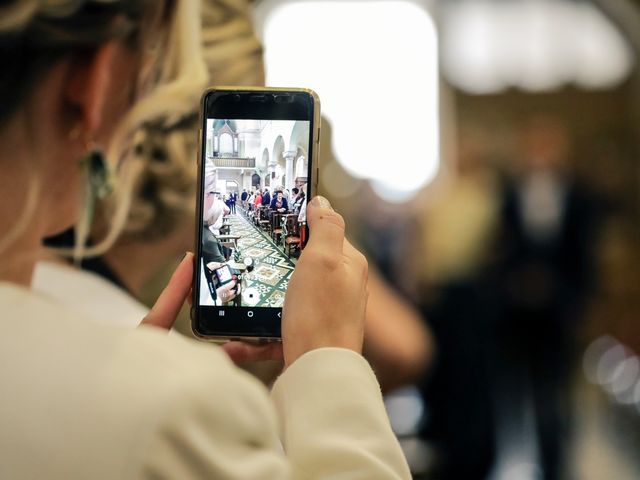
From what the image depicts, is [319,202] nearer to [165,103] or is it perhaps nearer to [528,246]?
[165,103]

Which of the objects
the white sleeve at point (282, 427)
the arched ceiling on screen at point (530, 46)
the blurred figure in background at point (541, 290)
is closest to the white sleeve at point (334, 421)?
the white sleeve at point (282, 427)

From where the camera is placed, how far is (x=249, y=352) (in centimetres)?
63

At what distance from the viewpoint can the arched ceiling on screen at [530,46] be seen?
77.1 inches

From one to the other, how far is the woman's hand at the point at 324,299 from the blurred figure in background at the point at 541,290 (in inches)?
65.0

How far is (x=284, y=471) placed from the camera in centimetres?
36

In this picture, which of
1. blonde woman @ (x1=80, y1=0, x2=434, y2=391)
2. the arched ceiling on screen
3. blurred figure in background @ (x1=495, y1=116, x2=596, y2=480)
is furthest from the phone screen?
blurred figure in background @ (x1=495, y1=116, x2=596, y2=480)

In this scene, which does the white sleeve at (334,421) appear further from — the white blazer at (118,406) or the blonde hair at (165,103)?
the blonde hair at (165,103)

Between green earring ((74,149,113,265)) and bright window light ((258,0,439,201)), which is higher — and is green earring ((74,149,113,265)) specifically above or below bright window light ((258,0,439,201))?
below

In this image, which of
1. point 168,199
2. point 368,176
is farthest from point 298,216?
point 368,176

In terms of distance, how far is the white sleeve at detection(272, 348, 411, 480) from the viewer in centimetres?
43

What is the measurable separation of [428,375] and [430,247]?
0.30 meters

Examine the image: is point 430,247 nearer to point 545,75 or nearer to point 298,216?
point 545,75

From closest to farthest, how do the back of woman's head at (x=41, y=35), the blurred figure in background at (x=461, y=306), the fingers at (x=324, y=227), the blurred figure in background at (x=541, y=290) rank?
the fingers at (x=324, y=227), the back of woman's head at (x=41, y=35), the blurred figure in background at (x=461, y=306), the blurred figure in background at (x=541, y=290)

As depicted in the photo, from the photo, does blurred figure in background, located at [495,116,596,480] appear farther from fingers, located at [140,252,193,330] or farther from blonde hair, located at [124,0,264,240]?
fingers, located at [140,252,193,330]
